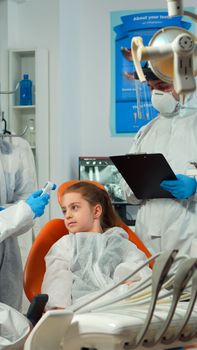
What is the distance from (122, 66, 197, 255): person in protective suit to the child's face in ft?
0.91

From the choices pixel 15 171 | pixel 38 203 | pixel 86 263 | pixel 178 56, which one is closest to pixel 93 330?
pixel 178 56

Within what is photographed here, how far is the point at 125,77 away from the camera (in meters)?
4.52

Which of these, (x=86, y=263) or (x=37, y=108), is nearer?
(x=86, y=263)

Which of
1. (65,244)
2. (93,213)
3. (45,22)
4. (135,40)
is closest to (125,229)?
(93,213)

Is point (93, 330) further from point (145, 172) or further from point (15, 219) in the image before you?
point (145, 172)

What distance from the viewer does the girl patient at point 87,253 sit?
217cm

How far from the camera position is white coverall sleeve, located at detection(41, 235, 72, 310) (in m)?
2.13

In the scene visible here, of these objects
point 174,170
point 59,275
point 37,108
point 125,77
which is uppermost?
point 125,77

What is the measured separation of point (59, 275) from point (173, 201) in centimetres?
67

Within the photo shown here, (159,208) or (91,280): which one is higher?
(159,208)

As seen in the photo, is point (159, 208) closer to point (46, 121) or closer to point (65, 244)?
point (65, 244)

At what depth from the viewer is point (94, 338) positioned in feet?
3.05

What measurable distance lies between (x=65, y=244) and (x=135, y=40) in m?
1.35

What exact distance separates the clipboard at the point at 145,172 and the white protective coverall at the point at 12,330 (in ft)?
3.57
